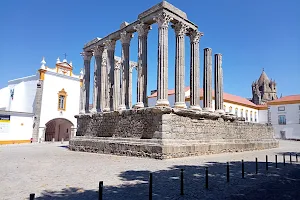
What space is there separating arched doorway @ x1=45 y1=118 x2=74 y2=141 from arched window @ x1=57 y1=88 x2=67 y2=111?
158cm

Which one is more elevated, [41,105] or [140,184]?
[41,105]

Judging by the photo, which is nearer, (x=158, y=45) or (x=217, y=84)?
(x=158, y=45)

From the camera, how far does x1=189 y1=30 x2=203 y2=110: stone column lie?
14.6m

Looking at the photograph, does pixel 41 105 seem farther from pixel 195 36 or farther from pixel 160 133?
pixel 160 133

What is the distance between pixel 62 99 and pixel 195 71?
20.7 m

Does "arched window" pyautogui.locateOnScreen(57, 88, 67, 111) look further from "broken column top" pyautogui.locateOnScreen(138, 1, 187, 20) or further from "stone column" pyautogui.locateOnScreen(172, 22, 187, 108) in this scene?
"stone column" pyautogui.locateOnScreen(172, 22, 187, 108)

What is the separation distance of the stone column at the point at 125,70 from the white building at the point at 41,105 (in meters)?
16.5

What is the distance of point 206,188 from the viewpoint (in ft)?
19.4

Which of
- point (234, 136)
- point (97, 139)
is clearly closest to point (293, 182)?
point (234, 136)

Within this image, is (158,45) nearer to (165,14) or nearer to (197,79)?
(165,14)

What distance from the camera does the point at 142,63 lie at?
551 inches

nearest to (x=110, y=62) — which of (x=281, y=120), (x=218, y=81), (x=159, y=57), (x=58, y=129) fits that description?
(x=159, y=57)

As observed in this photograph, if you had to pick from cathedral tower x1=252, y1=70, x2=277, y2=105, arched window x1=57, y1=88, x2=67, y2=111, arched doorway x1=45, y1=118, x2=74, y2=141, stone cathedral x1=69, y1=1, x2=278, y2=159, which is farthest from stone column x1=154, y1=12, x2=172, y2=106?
cathedral tower x1=252, y1=70, x2=277, y2=105

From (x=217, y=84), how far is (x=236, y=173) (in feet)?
34.3
